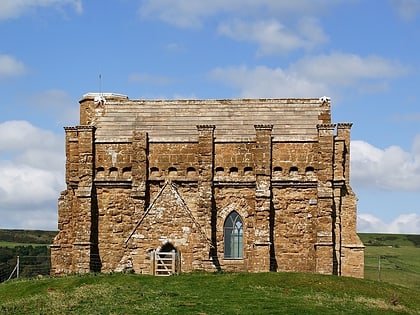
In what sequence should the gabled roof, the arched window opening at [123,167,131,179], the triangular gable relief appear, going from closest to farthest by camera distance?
the triangular gable relief
the arched window opening at [123,167,131,179]
the gabled roof

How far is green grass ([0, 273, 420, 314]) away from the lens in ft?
97.1

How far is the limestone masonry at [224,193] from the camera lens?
42688 millimetres

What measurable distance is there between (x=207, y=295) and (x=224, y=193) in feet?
40.0

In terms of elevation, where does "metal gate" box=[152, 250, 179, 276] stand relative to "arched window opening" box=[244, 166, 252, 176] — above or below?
below

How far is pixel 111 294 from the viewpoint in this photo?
32.7m

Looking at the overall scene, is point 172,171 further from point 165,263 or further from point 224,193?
point 165,263

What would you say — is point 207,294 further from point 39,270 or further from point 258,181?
point 39,270

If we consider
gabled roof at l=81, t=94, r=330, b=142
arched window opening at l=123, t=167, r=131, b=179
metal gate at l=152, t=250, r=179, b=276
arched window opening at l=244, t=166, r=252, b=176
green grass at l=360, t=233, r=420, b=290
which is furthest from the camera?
green grass at l=360, t=233, r=420, b=290

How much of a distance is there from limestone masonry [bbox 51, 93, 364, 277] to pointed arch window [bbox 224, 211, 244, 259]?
2.0 inches

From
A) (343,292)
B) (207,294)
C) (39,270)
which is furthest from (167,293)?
(39,270)

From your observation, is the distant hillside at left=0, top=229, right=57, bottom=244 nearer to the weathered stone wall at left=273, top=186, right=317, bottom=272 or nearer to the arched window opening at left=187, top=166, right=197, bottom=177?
the arched window opening at left=187, top=166, right=197, bottom=177

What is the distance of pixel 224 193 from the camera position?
44000mm

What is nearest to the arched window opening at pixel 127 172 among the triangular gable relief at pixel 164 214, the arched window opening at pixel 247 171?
the triangular gable relief at pixel 164 214

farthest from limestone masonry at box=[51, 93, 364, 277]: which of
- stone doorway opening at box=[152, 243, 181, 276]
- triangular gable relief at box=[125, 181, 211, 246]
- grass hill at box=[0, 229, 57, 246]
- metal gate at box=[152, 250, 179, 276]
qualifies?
grass hill at box=[0, 229, 57, 246]
